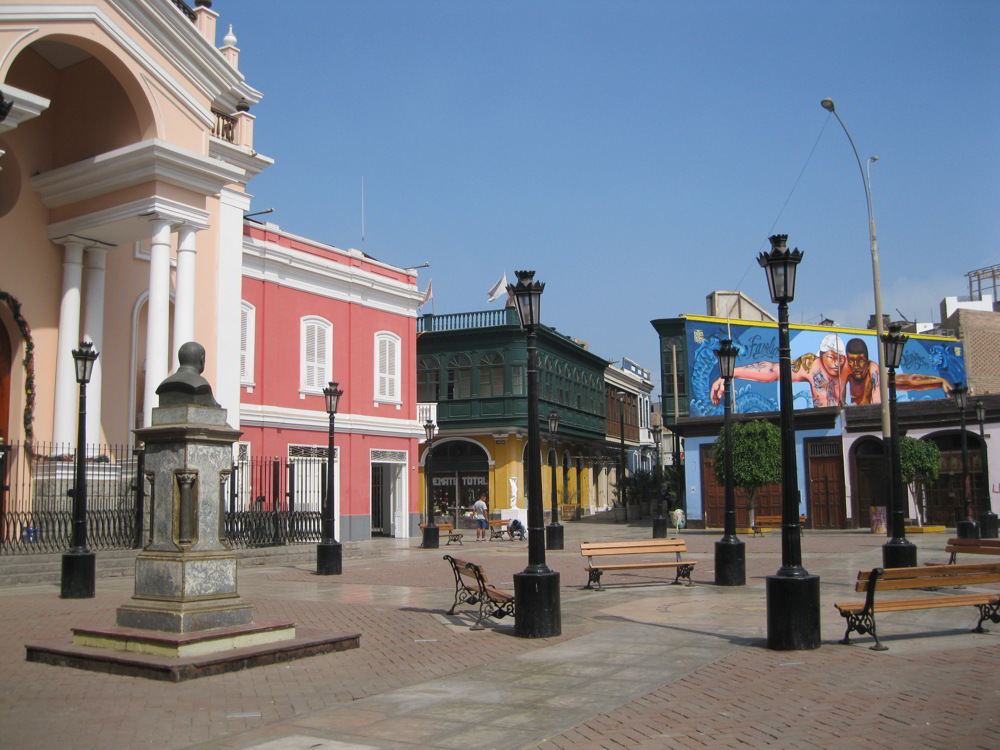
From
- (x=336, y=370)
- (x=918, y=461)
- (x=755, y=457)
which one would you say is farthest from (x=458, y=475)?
(x=918, y=461)

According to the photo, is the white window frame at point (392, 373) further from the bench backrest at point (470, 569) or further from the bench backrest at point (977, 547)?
the bench backrest at point (977, 547)

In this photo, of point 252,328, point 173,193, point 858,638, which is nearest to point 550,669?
point 858,638

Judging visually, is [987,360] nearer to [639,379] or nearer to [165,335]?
[639,379]

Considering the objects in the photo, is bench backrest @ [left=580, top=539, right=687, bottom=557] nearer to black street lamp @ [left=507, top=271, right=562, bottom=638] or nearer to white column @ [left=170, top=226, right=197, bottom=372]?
black street lamp @ [left=507, top=271, right=562, bottom=638]

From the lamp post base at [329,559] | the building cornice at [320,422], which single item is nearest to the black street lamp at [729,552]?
the lamp post base at [329,559]

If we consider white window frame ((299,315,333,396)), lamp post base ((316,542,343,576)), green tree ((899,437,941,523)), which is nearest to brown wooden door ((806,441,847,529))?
green tree ((899,437,941,523))

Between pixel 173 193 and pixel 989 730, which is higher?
pixel 173 193

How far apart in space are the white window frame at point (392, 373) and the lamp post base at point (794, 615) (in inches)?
924

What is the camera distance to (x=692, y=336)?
44.0 meters

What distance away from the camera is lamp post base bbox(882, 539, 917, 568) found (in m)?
15.0

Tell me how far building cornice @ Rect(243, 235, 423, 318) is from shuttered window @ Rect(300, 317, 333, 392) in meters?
1.05

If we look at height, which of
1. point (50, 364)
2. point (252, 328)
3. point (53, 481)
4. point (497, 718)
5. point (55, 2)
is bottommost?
point (497, 718)

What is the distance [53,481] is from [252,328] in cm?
925

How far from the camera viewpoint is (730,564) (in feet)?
49.8
